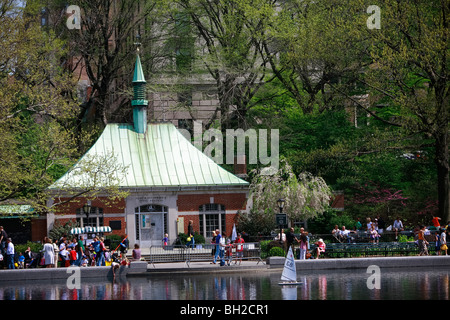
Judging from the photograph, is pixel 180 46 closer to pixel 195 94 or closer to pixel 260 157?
pixel 195 94

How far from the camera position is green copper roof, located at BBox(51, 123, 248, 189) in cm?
4331

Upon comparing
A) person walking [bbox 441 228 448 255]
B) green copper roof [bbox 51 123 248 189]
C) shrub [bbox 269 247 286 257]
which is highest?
green copper roof [bbox 51 123 248 189]

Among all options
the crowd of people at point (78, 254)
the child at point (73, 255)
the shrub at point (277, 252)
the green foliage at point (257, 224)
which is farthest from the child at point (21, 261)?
the green foliage at point (257, 224)

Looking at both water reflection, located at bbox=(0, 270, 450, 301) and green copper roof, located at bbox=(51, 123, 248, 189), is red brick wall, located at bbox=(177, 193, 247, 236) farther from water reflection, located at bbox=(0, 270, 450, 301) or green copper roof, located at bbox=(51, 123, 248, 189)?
water reflection, located at bbox=(0, 270, 450, 301)

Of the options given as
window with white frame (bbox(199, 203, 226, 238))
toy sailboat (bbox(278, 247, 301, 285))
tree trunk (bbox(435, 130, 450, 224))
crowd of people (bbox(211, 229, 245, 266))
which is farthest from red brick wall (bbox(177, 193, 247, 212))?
toy sailboat (bbox(278, 247, 301, 285))

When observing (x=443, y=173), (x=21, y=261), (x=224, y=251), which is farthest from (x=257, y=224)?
(x=21, y=261)

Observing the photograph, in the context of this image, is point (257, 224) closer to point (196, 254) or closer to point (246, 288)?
point (196, 254)

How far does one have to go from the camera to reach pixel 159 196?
43.1m

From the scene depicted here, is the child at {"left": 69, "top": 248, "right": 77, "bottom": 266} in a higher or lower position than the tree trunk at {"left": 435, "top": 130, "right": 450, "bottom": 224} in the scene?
lower

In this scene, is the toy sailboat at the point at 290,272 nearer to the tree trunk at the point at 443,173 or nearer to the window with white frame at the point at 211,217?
the tree trunk at the point at 443,173

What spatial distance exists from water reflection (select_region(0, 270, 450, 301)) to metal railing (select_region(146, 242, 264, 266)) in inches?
137

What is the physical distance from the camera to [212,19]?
180 ft

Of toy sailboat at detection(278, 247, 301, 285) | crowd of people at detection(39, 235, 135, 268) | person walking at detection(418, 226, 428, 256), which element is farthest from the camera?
person walking at detection(418, 226, 428, 256)

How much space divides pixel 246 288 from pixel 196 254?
11945 mm
